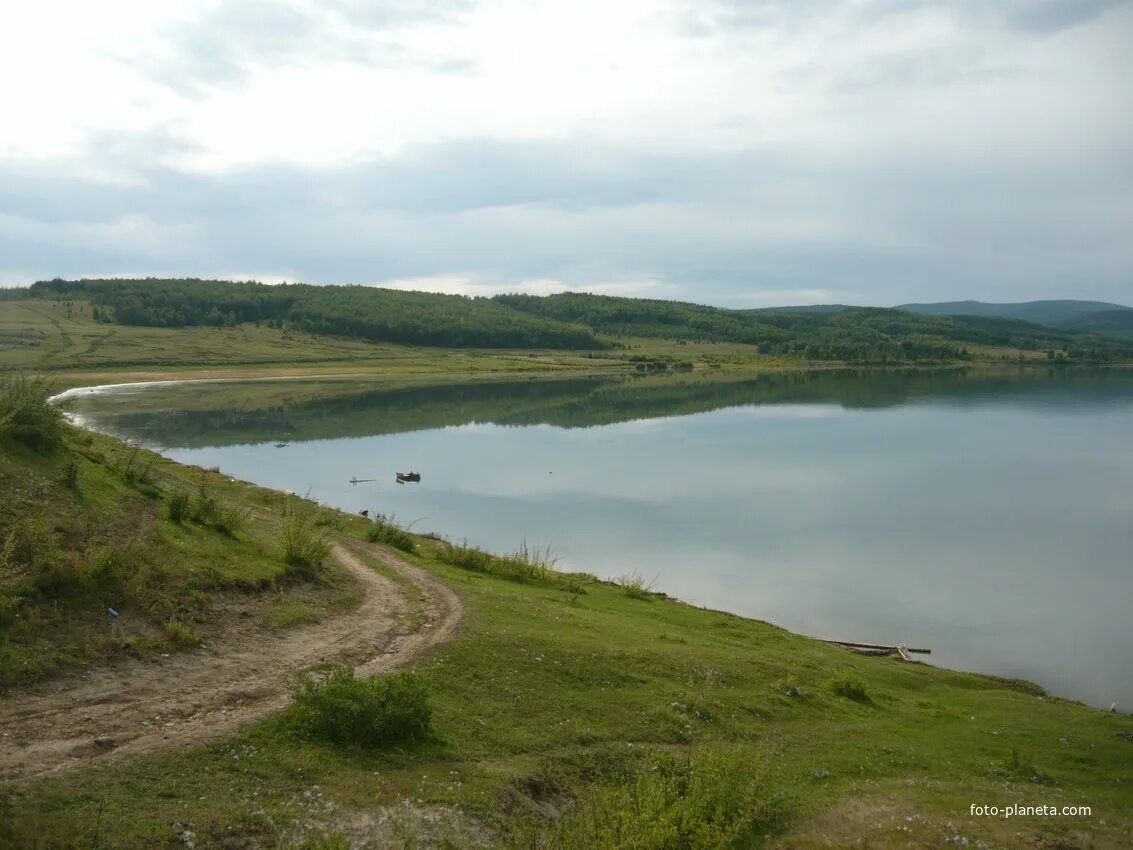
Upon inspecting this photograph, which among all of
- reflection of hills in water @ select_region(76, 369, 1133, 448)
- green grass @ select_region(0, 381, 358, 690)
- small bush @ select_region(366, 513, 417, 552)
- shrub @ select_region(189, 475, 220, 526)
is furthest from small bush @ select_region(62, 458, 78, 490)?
reflection of hills in water @ select_region(76, 369, 1133, 448)

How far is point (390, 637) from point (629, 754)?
484cm

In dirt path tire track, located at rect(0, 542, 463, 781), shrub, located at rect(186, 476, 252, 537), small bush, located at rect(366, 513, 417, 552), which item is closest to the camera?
dirt path tire track, located at rect(0, 542, 463, 781)

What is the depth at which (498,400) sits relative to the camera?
93.9m

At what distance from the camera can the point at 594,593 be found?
24328 mm

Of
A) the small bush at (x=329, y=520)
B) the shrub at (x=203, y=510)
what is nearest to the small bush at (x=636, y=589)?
the small bush at (x=329, y=520)

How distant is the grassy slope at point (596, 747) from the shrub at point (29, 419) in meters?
0.43

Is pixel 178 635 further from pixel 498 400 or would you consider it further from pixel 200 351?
pixel 200 351

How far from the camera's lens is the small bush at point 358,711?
1022cm

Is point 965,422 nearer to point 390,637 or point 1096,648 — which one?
point 1096,648

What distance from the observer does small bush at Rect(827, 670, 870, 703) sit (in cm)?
1662

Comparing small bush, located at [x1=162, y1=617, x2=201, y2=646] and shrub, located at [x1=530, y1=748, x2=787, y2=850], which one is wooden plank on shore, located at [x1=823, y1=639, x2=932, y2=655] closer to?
shrub, located at [x1=530, y1=748, x2=787, y2=850]

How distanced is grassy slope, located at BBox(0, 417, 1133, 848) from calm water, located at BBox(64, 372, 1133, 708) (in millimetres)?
7129

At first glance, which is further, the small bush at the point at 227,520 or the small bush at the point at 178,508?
the small bush at the point at 227,520

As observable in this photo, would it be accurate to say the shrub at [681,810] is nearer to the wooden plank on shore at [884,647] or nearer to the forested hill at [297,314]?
the wooden plank on shore at [884,647]
